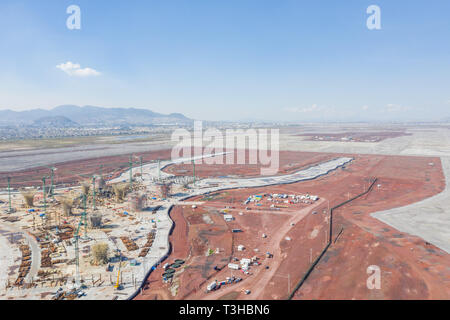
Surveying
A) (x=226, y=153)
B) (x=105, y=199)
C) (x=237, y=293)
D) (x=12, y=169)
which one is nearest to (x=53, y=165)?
(x=12, y=169)

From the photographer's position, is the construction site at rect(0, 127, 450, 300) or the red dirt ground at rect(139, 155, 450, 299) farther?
the construction site at rect(0, 127, 450, 300)

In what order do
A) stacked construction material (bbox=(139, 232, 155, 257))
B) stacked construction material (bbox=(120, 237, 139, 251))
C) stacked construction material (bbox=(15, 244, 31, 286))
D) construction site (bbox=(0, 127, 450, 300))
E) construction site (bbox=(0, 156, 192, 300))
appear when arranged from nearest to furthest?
construction site (bbox=(0, 127, 450, 300)) → construction site (bbox=(0, 156, 192, 300)) → stacked construction material (bbox=(15, 244, 31, 286)) → stacked construction material (bbox=(139, 232, 155, 257)) → stacked construction material (bbox=(120, 237, 139, 251))

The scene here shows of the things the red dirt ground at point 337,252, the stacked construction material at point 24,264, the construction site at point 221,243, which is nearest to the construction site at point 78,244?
the stacked construction material at point 24,264

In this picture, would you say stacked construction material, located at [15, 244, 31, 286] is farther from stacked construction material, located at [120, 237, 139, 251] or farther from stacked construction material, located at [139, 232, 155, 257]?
stacked construction material, located at [139, 232, 155, 257]

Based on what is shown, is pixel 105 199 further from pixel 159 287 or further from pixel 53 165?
pixel 53 165

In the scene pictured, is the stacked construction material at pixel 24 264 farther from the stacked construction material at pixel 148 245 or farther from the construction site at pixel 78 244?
the stacked construction material at pixel 148 245

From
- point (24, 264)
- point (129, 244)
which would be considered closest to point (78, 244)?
point (24, 264)

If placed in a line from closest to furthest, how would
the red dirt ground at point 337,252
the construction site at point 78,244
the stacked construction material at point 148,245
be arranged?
the red dirt ground at point 337,252 → the construction site at point 78,244 → the stacked construction material at point 148,245

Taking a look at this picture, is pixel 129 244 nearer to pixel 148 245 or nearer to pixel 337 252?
pixel 148 245

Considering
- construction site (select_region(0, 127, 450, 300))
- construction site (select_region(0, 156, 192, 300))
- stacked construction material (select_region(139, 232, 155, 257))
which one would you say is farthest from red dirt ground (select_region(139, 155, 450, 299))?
A: construction site (select_region(0, 156, 192, 300))
